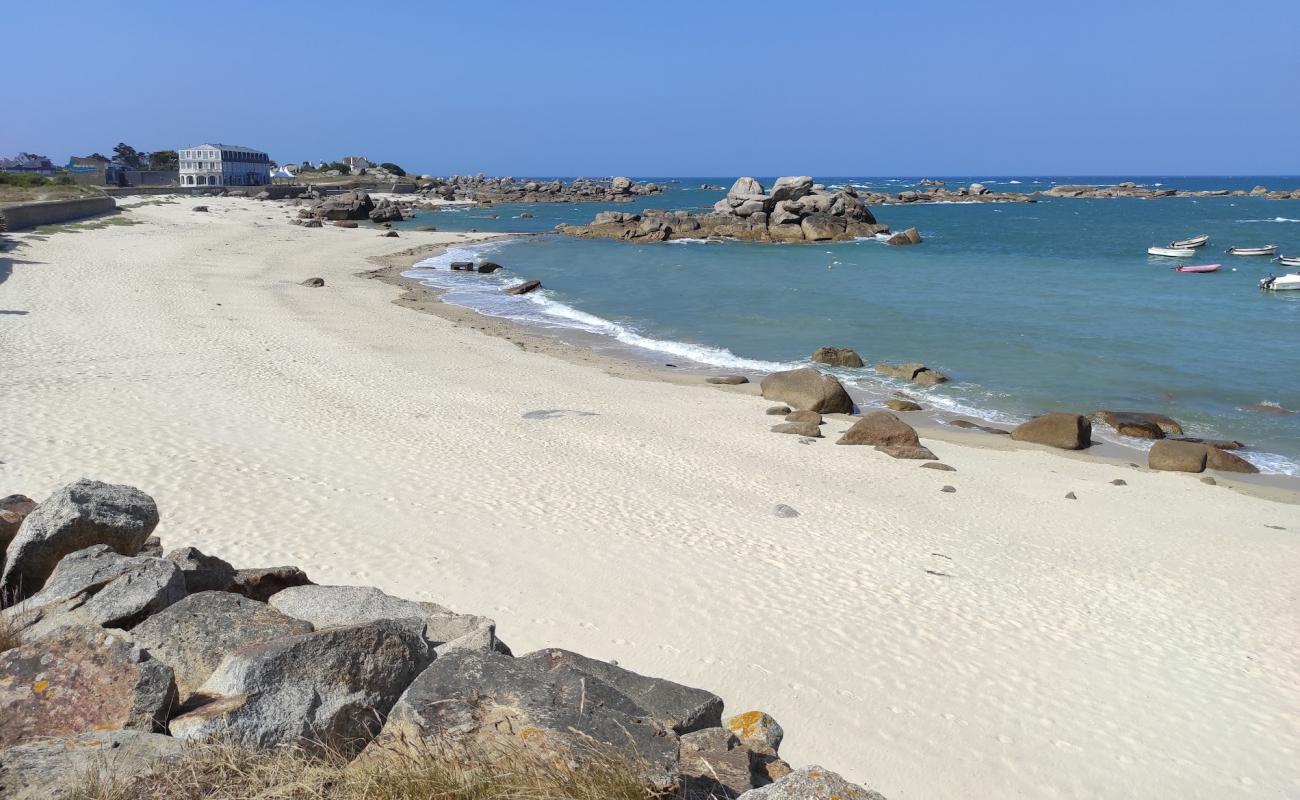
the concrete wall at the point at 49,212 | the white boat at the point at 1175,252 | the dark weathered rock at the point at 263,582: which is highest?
the concrete wall at the point at 49,212

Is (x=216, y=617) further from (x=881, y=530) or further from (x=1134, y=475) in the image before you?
(x=1134, y=475)

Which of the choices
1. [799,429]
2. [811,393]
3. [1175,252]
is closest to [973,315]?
[811,393]

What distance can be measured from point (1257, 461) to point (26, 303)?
2956 cm

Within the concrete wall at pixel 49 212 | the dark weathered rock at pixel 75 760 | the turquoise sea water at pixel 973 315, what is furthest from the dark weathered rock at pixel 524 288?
the dark weathered rock at pixel 75 760

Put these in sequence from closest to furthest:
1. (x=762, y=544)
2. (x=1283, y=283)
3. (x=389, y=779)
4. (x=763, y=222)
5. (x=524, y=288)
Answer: (x=389, y=779)
(x=762, y=544)
(x=524, y=288)
(x=1283, y=283)
(x=763, y=222)

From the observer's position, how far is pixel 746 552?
10633 mm

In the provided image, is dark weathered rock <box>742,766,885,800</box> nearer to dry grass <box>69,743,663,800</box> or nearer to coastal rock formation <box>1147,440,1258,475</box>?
dry grass <box>69,743,663,800</box>

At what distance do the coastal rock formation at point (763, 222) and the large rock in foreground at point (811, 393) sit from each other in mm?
47868

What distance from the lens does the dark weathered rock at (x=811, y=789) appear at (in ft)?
11.0

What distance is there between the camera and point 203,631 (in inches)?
191

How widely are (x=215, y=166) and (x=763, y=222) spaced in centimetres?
7583

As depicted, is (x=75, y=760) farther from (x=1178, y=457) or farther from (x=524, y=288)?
(x=524, y=288)

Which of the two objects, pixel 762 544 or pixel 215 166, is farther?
pixel 215 166

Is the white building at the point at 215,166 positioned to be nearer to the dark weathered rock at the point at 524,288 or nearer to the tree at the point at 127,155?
the tree at the point at 127,155
